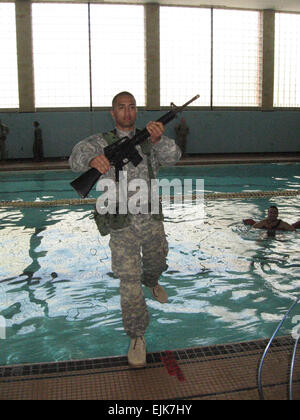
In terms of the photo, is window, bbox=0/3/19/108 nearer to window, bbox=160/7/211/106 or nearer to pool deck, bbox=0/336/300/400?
window, bbox=160/7/211/106

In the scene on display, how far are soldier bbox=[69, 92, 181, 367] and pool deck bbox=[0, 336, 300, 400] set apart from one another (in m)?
0.20

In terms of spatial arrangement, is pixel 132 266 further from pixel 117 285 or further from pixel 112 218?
pixel 117 285

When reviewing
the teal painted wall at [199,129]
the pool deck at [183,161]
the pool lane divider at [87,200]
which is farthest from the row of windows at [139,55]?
the pool lane divider at [87,200]

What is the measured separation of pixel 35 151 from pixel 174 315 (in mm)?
14588

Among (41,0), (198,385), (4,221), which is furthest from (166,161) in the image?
(41,0)

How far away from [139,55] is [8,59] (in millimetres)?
5138

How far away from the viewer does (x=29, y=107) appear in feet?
59.4

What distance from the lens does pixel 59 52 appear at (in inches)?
710

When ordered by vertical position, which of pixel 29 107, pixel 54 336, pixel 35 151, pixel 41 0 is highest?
pixel 41 0

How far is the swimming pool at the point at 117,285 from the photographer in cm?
370

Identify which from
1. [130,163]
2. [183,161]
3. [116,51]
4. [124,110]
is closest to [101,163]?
[130,163]

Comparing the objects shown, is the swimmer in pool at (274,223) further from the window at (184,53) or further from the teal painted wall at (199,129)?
the window at (184,53)

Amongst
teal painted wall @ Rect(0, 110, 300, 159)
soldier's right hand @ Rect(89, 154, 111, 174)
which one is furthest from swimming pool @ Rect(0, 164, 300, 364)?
teal painted wall @ Rect(0, 110, 300, 159)

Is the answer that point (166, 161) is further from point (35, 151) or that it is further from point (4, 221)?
point (35, 151)
